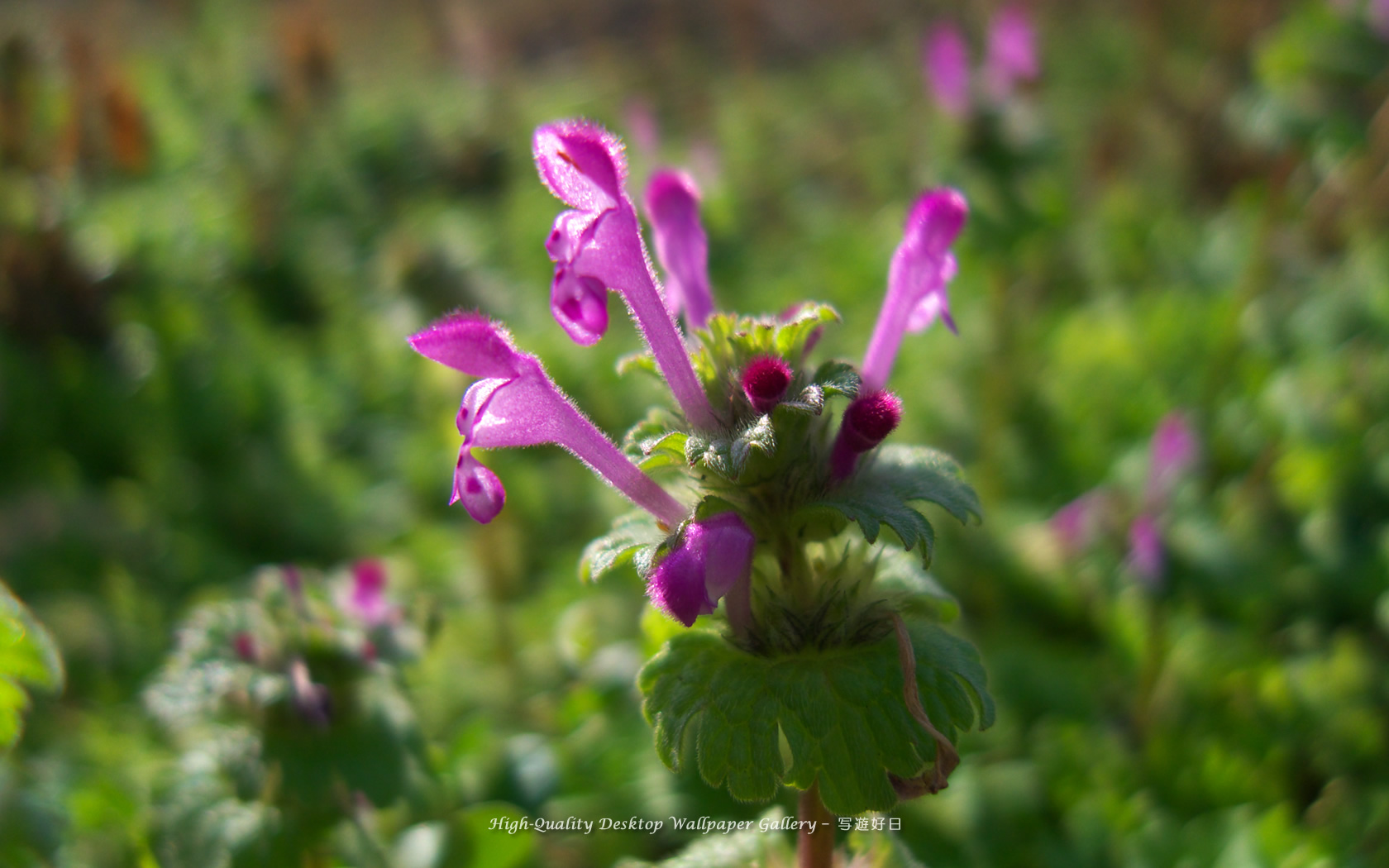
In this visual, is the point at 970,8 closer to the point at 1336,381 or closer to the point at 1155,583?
the point at 1336,381

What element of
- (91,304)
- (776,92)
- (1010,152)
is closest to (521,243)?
(91,304)

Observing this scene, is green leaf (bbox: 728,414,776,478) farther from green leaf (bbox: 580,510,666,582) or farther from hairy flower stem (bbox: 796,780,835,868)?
hairy flower stem (bbox: 796,780,835,868)

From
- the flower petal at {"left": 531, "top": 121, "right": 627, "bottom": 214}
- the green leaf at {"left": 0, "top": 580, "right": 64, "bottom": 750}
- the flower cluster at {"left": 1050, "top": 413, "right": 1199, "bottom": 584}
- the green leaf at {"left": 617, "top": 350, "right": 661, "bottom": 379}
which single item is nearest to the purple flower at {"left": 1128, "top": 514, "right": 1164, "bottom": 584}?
the flower cluster at {"left": 1050, "top": 413, "right": 1199, "bottom": 584}

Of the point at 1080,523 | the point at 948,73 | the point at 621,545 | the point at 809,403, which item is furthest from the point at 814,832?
the point at 948,73

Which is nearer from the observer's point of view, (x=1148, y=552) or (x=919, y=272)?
(x=919, y=272)

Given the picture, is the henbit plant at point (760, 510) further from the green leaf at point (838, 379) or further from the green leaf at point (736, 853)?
the green leaf at point (736, 853)

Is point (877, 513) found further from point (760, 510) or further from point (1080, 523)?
point (1080, 523)

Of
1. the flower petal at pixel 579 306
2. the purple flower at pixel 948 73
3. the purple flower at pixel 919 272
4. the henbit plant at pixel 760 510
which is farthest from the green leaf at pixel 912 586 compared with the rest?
the purple flower at pixel 948 73
